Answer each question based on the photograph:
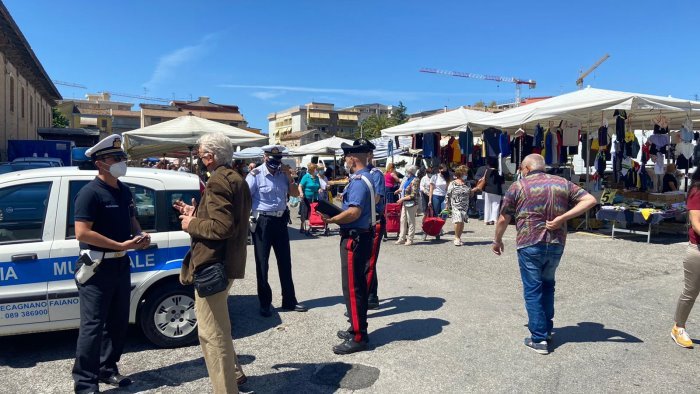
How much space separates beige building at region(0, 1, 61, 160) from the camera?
2006 cm

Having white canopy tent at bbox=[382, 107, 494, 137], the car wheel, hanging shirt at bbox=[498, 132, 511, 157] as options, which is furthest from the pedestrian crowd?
white canopy tent at bbox=[382, 107, 494, 137]

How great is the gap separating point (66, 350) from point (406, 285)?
4.21 metres

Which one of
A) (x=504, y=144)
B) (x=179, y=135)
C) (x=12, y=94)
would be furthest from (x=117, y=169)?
(x=12, y=94)

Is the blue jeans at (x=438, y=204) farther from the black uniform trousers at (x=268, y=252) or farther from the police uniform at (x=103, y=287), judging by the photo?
the police uniform at (x=103, y=287)

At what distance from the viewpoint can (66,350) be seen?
447 centimetres

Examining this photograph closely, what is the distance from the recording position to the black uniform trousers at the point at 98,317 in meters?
3.46

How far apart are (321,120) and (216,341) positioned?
107094 millimetres

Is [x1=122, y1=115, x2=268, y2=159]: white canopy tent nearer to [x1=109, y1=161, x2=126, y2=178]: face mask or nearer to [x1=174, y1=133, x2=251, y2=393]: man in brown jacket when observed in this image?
[x1=109, y1=161, x2=126, y2=178]: face mask

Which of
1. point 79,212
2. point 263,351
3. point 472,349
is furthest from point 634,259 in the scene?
point 79,212

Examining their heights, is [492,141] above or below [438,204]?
above

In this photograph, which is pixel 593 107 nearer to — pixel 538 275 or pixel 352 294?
pixel 538 275

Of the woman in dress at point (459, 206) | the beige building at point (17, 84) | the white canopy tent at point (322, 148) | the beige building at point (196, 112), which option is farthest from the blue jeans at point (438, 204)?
the beige building at point (196, 112)

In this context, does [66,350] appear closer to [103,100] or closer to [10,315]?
[10,315]

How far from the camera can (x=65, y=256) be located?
13.4 feet
